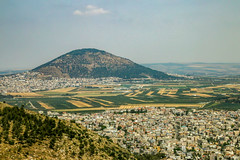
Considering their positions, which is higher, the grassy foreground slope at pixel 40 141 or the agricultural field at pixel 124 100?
the grassy foreground slope at pixel 40 141

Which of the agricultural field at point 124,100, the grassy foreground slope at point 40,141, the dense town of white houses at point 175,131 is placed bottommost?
the dense town of white houses at point 175,131

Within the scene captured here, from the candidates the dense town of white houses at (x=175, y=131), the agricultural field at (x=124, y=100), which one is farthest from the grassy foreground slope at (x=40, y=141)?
the agricultural field at (x=124, y=100)

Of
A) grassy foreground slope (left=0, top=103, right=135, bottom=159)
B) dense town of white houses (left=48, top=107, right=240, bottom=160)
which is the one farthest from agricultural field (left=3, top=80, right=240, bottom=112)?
grassy foreground slope (left=0, top=103, right=135, bottom=159)

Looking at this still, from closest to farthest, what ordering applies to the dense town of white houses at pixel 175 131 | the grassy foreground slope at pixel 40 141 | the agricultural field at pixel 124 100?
the grassy foreground slope at pixel 40 141
the dense town of white houses at pixel 175 131
the agricultural field at pixel 124 100

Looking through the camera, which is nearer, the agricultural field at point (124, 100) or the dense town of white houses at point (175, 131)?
the dense town of white houses at point (175, 131)

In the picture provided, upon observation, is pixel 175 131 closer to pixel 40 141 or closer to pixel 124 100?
pixel 40 141

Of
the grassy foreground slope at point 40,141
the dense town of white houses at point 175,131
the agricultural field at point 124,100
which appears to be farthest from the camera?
the agricultural field at point 124,100

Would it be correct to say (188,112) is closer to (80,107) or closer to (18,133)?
(80,107)

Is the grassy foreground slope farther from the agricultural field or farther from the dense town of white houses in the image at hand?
the agricultural field

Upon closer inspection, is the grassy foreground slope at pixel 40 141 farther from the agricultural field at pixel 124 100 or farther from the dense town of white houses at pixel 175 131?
the agricultural field at pixel 124 100
